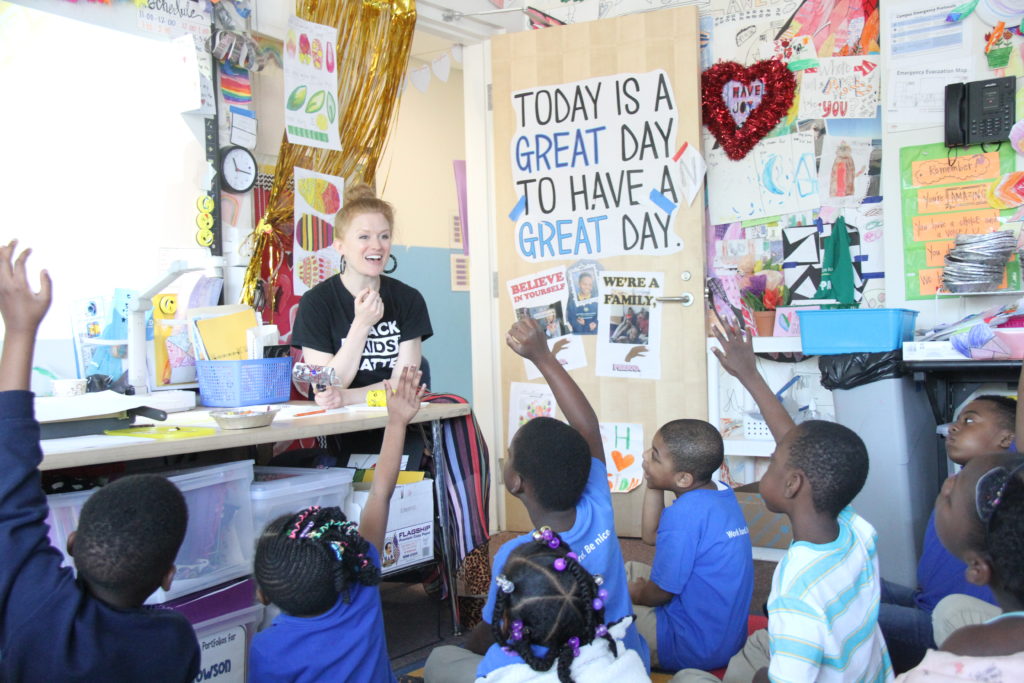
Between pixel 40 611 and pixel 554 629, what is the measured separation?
68 cm

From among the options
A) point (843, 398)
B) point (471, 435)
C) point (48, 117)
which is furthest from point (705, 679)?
point (48, 117)

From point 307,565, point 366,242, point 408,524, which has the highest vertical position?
point 366,242

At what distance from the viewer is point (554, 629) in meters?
1.23

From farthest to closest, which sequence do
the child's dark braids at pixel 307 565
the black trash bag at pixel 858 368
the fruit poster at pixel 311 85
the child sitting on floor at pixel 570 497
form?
the fruit poster at pixel 311 85 < the black trash bag at pixel 858 368 < the child sitting on floor at pixel 570 497 < the child's dark braids at pixel 307 565

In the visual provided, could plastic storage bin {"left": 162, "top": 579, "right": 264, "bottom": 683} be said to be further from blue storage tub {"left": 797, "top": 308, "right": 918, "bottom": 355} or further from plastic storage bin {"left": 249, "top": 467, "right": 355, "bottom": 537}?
blue storage tub {"left": 797, "top": 308, "right": 918, "bottom": 355}

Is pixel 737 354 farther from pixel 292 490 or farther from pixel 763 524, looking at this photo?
pixel 763 524

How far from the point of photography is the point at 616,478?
3.97m

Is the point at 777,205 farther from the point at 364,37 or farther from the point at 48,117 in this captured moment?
the point at 48,117

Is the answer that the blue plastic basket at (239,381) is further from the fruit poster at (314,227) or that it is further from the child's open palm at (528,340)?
→ the fruit poster at (314,227)

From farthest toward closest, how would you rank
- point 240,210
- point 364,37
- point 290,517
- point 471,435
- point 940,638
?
point 364,37
point 240,210
point 471,435
point 940,638
point 290,517

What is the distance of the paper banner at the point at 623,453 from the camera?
12.8ft

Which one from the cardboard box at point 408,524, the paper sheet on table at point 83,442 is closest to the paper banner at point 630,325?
the cardboard box at point 408,524

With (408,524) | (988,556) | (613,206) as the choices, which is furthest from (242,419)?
(613,206)

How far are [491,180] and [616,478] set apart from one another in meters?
1.54
